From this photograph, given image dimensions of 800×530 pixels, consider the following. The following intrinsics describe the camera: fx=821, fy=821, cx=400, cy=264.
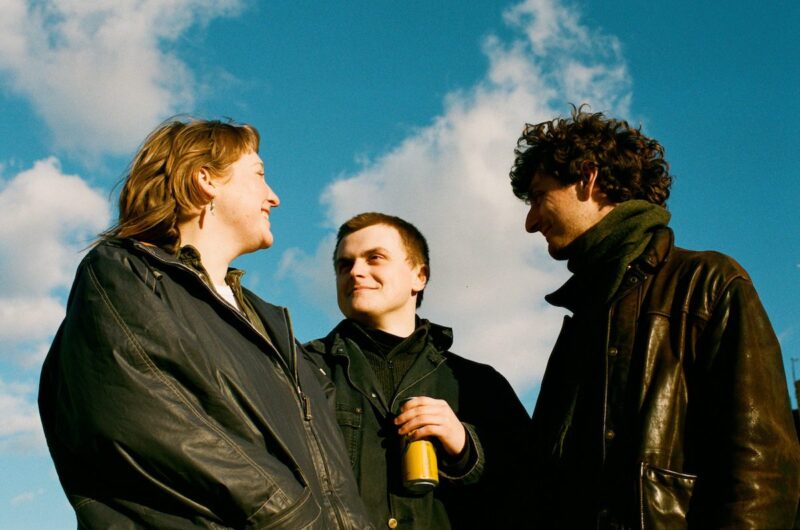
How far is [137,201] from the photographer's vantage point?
13.4ft

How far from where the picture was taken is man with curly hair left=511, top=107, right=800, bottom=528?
10.5 ft

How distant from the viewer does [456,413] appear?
4.91m

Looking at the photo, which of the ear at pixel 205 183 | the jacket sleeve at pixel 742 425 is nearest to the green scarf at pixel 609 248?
the jacket sleeve at pixel 742 425

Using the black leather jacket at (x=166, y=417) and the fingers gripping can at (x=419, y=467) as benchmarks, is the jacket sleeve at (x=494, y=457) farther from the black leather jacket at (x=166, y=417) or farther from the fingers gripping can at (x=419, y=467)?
the black leather jacket at (x=166, y=417)

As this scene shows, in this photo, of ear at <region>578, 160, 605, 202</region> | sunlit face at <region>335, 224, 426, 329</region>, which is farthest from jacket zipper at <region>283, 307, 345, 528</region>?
ear at <region>578, 160, 605, 202</region>

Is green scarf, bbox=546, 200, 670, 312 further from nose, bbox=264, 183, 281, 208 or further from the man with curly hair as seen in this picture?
nose, bbox=264, 183, 281, 208

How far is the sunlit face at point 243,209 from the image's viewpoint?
4246 millimetres

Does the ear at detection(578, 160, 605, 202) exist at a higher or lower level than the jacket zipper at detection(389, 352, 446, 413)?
higher

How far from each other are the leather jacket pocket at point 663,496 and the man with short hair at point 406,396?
117cm

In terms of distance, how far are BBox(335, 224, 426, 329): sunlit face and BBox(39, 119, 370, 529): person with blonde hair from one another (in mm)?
1070

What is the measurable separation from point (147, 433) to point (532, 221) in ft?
8.20

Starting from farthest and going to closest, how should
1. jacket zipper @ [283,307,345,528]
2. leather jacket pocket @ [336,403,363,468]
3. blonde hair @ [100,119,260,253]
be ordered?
1. leather jacket pocket @ [336,403,363,468]
2. blonde hair @ [100,119,260,253]
3. jacket zipper @ [283,307,345,528]

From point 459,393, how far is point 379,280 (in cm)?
89

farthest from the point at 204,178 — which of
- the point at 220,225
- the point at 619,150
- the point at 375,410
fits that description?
the point at 619,150
